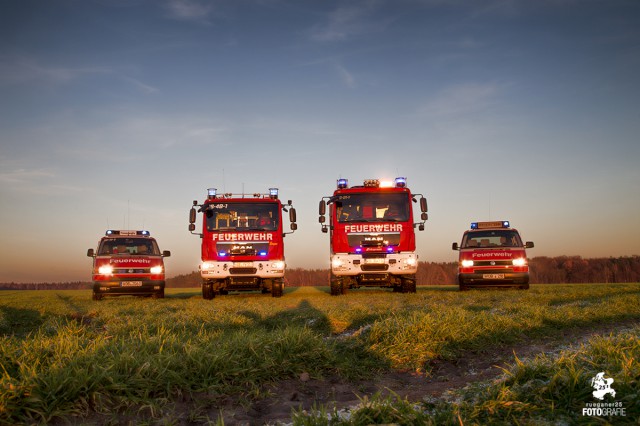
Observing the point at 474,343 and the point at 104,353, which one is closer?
the point at 104,353

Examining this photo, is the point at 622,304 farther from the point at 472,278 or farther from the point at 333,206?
the point at 333,206

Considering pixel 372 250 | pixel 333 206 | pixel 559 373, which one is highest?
pixel 333 206

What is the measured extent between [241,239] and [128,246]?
15.7 feet

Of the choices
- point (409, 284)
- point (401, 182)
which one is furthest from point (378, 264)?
point (401, 182)

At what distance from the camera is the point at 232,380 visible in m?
4.34

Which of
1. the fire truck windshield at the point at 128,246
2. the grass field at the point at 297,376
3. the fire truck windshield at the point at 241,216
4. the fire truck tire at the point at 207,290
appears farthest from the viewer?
the fire truck windshield at the point at 128,246

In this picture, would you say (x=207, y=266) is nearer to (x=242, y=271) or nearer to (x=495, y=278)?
(x=242, y=271)

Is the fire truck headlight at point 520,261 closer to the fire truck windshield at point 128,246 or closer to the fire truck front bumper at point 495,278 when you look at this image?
the fire truck front bumper at point 495,278

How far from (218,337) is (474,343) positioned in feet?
10.6

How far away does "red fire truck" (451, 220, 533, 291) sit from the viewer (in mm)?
18094

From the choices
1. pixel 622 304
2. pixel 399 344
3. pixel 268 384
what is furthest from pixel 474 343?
pixel 622 304

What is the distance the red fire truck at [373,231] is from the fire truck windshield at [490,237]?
318 cm

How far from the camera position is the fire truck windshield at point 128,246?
18266 mm

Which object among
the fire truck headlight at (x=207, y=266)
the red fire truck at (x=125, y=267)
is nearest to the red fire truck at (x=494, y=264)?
the fire truck headlight at (x=207, y=266)
